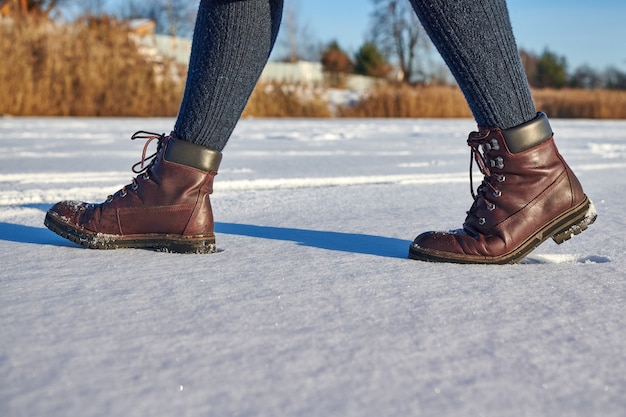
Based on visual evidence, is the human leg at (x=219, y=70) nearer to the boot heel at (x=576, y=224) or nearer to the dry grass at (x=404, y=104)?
the boot heel at (x=576, y=224)

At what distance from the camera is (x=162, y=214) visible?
1.17 metres

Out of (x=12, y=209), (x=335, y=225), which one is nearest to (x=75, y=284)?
(x=335, y=225)

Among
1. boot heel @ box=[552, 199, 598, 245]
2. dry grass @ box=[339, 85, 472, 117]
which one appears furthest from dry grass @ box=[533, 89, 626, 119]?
boot heel @ box=[552, 199, 598, 245]

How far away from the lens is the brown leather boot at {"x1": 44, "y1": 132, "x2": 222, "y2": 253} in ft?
3.79

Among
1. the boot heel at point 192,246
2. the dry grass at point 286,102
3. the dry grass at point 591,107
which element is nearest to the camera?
the boot heel at point 192,246

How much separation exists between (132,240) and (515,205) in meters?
0.64

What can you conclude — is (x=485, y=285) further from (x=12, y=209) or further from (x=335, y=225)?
(x=12, y=209)

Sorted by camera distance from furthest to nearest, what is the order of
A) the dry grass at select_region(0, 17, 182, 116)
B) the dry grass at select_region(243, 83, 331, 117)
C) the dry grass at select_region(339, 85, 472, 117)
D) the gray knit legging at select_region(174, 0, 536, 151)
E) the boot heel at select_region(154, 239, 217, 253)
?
1. the dry grass at select_region(339, 85, 472, 117)
2. the dry grass at select_region(243, 83, 331, 117)
3. the dry grass at select_region(0, 17, 182, 116)
4. the boot heel at select_region(154, 239, 217, 253)
5. the gray knit legging at select_region(174, 0, 536, 151)

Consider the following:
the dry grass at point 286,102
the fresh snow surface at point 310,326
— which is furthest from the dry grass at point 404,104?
the fresh snow surface at point 310,326

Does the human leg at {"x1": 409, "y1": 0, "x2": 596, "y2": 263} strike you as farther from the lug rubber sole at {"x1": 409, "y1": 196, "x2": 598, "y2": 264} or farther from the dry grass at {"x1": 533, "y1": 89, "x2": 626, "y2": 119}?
the dry grass at {"x1": 533, "y1": 89, "x2": 626, "y2": 119}

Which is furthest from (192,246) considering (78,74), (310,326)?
(78,74)

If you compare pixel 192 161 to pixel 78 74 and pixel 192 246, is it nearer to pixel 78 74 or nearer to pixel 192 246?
pixel 192 246

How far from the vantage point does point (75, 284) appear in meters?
0.87

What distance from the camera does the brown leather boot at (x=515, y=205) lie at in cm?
105
